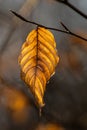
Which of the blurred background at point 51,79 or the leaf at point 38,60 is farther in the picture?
the blurred background at point 51,79

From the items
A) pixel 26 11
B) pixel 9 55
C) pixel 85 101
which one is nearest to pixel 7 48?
pixel 9 55

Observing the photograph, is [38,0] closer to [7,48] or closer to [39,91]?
[7,48]

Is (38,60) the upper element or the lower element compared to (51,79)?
upper

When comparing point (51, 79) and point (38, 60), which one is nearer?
point (38, 60)
